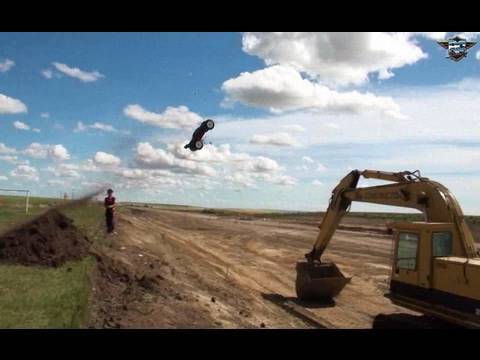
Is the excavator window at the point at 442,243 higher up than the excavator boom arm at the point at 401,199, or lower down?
lower down

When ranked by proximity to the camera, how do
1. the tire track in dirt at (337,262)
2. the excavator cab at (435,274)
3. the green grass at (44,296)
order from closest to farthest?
the green grass at (44,296)
the excavator cab at (435,274)
the tire track in dirt at (337,262)

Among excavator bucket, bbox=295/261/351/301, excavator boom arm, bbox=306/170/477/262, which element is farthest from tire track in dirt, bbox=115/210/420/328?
excavator boom arm, bbox=306/170/477/262

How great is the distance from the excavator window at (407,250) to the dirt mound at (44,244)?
8520 mm

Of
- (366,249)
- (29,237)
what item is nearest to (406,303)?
(29,237)

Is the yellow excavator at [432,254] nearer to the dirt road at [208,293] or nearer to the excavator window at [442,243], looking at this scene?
the excavator window at [442,243]

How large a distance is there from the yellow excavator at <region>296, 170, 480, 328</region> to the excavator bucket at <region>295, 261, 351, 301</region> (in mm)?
2693

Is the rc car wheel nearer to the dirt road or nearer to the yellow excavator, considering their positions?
the dirt road

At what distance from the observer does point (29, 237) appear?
13.3 meters

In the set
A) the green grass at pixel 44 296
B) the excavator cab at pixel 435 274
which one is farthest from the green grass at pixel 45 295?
the excavator cab at pixel 435 274

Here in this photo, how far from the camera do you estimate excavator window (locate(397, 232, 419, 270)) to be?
1020cm

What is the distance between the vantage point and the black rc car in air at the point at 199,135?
1175 cm
